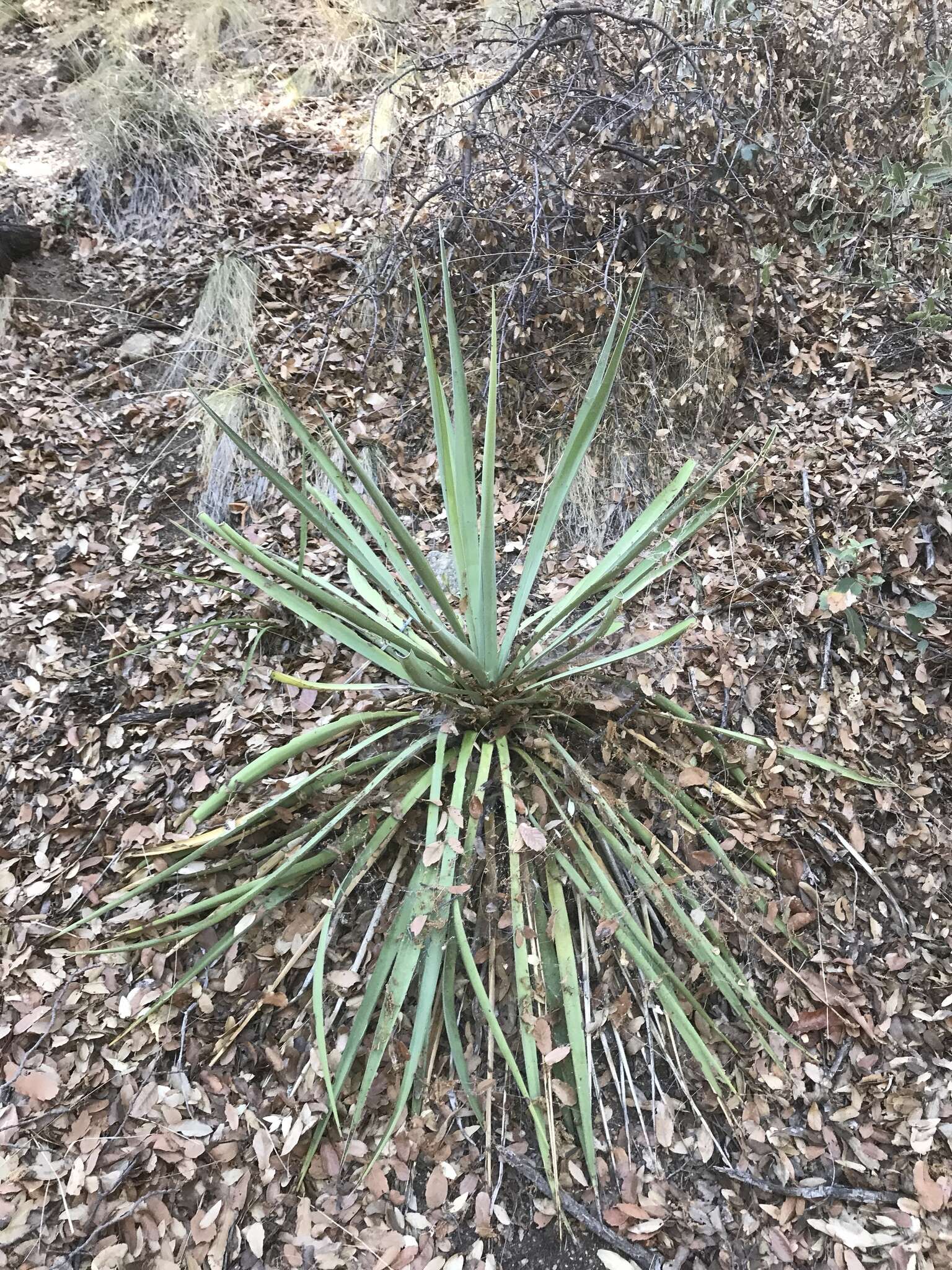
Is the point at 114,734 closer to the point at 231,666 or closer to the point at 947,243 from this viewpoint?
the point at 231,666

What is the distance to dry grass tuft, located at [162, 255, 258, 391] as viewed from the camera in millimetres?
3176

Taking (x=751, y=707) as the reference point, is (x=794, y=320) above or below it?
above

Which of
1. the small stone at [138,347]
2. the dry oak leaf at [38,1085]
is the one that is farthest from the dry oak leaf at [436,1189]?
the small stone at [138,347]

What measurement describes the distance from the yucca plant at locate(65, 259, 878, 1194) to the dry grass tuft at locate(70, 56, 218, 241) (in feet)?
8.80

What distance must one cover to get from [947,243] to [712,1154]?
3134 millimetres

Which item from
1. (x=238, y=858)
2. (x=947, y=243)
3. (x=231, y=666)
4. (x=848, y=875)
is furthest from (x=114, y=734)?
(x=947, y=243)

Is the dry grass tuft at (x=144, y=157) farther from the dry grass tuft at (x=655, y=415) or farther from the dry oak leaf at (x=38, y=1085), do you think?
the dry oak leaf at (x=38, y=1085)

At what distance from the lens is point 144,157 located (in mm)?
3738

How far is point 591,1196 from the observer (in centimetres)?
158

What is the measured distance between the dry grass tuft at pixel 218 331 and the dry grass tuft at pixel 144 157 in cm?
67

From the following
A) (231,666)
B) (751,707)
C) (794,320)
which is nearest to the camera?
(751,707)

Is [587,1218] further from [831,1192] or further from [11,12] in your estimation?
[11,12]

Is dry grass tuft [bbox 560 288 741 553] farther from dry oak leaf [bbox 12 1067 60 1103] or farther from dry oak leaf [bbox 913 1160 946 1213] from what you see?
dry oak leaf [bbox 12 1067 60 1103]

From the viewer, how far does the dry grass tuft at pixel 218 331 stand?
10.4 ft
